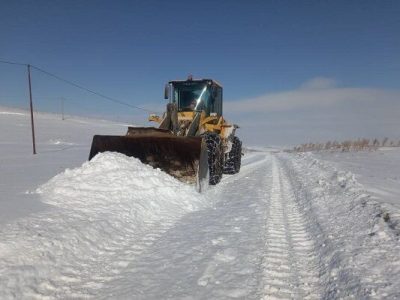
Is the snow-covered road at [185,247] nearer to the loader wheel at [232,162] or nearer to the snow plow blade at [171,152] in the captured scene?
the snow plow blade at [171,152]

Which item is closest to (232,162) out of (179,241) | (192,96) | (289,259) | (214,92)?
(214,92)

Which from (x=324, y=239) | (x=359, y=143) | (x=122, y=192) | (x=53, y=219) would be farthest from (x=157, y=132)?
(x=359, y=143)

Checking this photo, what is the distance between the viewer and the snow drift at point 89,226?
3.60 meters

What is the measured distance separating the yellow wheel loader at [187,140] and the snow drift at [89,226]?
67 centimetres

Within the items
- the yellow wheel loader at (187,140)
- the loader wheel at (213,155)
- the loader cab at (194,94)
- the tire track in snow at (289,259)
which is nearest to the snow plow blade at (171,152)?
the yellow wheel loader at (187,140)

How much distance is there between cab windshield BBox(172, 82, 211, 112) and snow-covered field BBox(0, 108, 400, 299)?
4707mm

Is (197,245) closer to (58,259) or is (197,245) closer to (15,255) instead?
(58,259)

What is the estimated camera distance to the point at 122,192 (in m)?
6.96

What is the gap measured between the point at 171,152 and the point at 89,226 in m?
4.08

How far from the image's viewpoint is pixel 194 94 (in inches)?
493

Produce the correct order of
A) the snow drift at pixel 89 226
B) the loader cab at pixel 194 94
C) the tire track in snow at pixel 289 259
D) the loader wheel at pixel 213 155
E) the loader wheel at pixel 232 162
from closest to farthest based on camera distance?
the tire track in snow at pixel 289 259, the snow drift at pixel 89 226, the loader wheel at pixel 213 155, the loader cab at pixel 194 94, the loader wheel at pixel 232 162

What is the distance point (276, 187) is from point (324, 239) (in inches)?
202

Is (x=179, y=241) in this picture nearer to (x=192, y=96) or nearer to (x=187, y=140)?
(x=187, y=140)

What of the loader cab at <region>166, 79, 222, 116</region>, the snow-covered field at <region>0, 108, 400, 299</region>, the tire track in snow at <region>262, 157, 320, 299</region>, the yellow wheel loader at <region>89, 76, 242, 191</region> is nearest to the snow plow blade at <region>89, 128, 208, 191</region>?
the yellow wheel loader at <region>89, 76, 242, 191</region>
